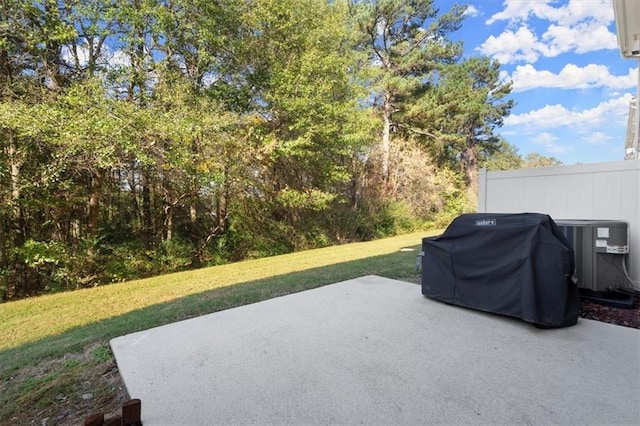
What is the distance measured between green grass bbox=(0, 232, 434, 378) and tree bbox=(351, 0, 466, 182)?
8.82m

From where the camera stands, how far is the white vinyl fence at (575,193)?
9.87ft

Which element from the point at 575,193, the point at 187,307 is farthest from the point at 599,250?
the point at 187,307

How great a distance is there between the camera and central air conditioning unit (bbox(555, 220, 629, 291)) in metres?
2.79

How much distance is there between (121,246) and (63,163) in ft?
7.79

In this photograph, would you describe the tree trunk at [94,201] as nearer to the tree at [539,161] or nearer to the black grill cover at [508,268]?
the black grill cover at [508,268]

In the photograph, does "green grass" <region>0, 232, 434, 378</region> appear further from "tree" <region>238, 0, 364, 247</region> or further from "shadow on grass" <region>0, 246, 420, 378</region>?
"tree" <region>238, 0, 364, 247</region>

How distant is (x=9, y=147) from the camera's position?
533 cm

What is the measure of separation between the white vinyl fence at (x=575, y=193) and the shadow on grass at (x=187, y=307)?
1575mm

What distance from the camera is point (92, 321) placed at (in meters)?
3.68

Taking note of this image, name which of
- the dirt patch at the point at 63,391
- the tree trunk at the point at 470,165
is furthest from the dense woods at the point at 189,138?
the dirt patch at the point at 63,391

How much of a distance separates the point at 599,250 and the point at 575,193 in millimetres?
833

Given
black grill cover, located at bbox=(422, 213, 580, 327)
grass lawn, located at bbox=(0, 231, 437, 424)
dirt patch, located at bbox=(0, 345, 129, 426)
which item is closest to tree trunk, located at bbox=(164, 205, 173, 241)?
grass lawn, located at bbox=(0, 231, 437, 424)

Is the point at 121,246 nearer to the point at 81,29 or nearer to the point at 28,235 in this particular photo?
the point at 28,235

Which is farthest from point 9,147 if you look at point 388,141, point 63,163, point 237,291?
point 388,141
